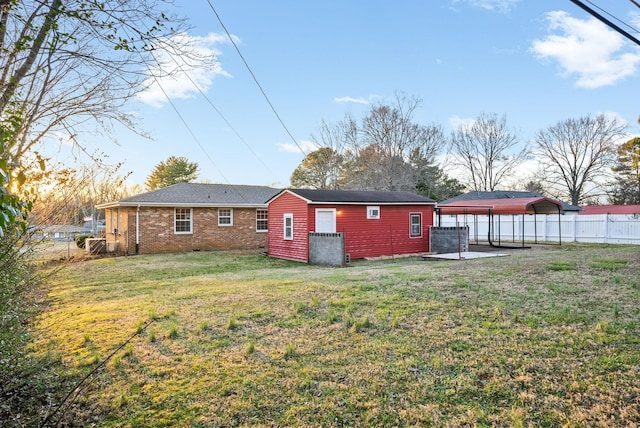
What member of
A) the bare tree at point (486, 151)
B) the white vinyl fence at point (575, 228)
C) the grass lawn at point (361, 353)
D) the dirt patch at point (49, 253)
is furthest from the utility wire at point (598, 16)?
the bare tree at point (486, 151)

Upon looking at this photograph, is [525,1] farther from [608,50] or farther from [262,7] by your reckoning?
[262,7]

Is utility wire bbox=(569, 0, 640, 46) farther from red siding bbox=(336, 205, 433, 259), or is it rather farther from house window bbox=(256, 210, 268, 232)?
house window bbox=(256, 210, 268, 232)

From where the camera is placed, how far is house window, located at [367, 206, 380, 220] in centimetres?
1626

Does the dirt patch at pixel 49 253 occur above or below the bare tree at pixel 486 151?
below

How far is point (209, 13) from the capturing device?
738cm

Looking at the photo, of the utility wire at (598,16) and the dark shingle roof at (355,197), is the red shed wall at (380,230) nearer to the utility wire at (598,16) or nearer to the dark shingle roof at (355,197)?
the dark shingle roof at (355,197)

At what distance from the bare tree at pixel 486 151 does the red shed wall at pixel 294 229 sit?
88.3 ft

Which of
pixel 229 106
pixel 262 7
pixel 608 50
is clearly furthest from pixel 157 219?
pixel 608 50

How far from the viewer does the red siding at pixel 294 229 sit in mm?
15430

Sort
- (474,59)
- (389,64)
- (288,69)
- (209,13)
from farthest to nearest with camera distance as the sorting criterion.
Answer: (389,64) < (474,59) < (288,69) < (209,13)

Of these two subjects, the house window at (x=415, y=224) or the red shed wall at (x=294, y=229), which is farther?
the house window at (x=415, y=224)

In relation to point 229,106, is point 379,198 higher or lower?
lower

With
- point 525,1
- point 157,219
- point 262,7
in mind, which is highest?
point 525,1

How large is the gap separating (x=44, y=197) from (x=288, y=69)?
477 inches
